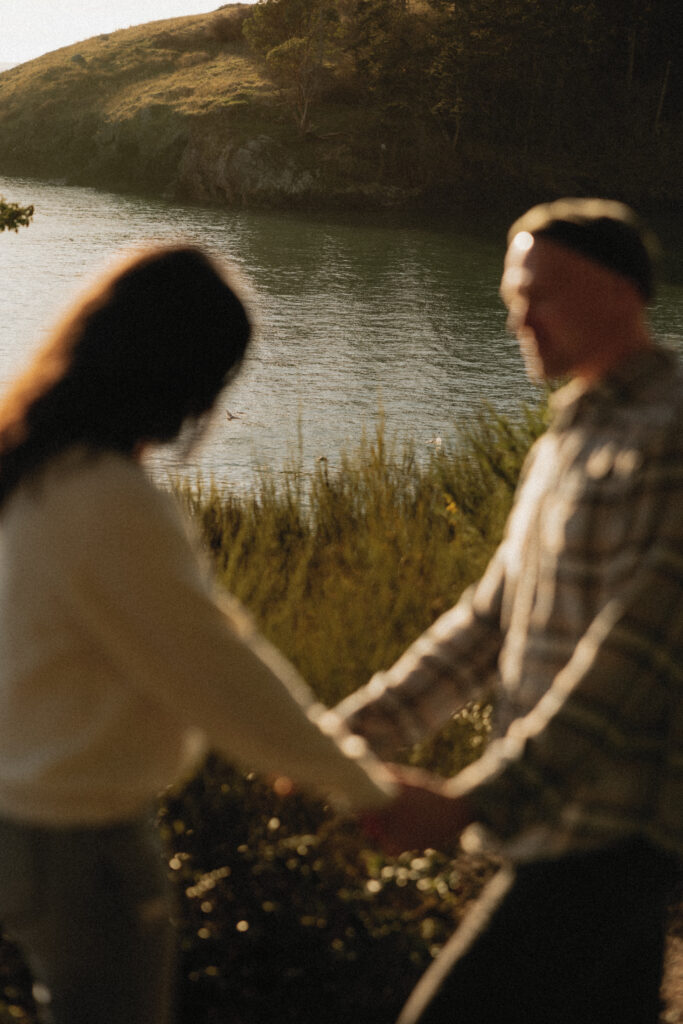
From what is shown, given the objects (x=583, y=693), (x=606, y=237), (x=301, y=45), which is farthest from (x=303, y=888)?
(x=301, y=45)

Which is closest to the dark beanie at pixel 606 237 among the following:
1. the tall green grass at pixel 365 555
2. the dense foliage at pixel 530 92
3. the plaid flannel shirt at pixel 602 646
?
the plaid flannel shirt at pixel 602 646

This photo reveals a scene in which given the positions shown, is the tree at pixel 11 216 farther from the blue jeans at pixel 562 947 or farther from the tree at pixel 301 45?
the tree at pixel 301 45

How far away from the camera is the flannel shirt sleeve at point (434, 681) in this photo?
67.1 inches

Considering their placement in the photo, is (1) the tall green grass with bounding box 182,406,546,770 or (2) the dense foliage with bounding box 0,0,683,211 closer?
(1) the tall green grass with bounding box 182,406,546,770

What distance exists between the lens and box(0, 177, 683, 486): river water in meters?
21.8

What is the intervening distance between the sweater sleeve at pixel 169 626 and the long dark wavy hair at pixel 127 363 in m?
0.08

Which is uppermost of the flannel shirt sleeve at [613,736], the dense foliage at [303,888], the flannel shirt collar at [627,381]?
the flannel shirt collar at [627,381]

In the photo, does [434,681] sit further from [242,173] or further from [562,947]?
[242,173]

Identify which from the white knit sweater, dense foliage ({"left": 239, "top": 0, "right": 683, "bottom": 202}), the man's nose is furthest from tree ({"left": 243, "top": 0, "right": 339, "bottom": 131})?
the white knit sweater

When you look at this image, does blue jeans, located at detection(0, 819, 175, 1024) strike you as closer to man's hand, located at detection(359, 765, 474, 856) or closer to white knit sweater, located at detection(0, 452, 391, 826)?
white knit sweater, located at detection(0, 452, 391, 826)

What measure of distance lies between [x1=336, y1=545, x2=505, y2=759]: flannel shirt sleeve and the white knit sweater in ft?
0.91

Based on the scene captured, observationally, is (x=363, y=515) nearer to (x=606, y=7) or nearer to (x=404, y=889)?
(x=404, y=889)

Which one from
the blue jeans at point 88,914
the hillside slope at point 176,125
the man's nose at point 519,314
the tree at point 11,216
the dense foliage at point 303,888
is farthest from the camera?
the hillside slope at point 176,125

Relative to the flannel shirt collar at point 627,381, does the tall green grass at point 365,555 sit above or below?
below
